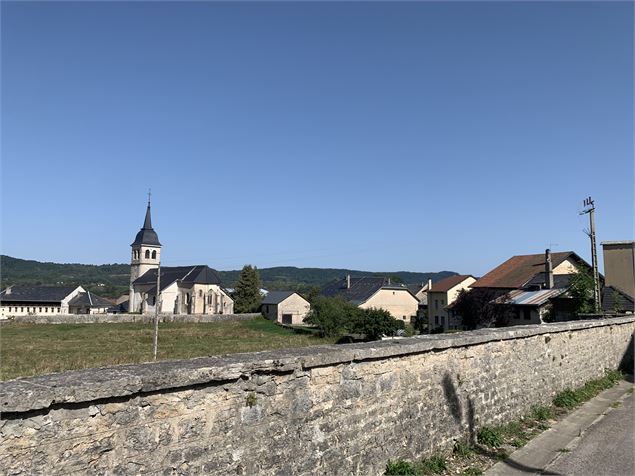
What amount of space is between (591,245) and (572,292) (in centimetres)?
218

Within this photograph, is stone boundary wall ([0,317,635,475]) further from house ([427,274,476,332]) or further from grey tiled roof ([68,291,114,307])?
grey tiled roof ([68,291,114,307])

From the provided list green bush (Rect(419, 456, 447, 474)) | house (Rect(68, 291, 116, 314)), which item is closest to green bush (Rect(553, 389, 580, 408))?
green bush (Rect(419, 456, 447, 474))

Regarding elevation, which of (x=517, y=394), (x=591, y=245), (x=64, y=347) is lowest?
(x=64, y=347)

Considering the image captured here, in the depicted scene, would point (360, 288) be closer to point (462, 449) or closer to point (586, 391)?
point (586, 391)

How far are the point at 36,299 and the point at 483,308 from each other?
6560 cm

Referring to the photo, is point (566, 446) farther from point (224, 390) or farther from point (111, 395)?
point (111, 395)

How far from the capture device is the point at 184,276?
244 ft

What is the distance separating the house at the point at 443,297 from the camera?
5097 cm

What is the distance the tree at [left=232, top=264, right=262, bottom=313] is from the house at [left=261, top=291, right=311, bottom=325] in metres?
2.66

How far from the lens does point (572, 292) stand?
20.4 metres

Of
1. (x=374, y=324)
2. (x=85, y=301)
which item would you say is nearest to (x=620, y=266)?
(x=374, y=324)

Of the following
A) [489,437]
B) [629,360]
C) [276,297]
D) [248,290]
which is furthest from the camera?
[248,290]

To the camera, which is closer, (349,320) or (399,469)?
(399,469)

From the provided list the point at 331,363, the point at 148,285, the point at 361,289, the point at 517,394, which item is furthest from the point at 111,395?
the point at 148,285
